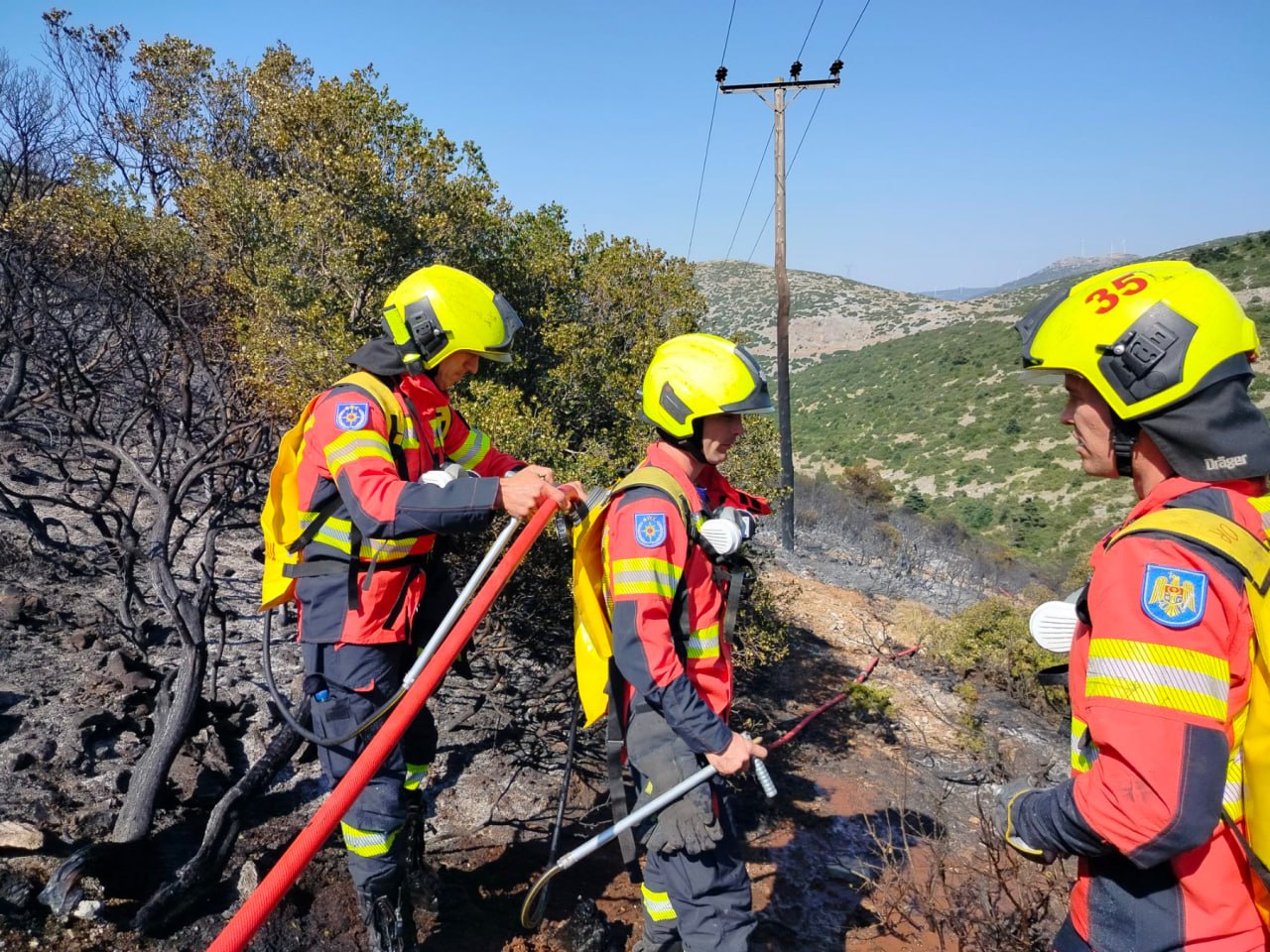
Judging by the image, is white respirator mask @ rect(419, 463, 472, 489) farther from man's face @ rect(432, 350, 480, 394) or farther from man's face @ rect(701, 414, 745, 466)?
man's face @ rect(701, 414, 745, 466)

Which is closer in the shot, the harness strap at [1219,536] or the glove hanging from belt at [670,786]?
the harness strap at [1219,536]

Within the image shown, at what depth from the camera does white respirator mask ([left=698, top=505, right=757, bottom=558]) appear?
260cm

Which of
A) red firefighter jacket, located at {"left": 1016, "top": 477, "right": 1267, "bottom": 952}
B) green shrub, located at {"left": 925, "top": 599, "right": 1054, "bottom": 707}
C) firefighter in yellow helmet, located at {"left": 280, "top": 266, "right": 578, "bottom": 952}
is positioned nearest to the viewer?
red firefighter jacket, located at {"left": 1016, "top": 477, "right": 1267, "bottom": 952}

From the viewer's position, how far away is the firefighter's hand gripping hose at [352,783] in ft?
6.72

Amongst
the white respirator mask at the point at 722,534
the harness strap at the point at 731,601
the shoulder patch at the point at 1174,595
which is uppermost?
the white respirator mask at the point at 722,534

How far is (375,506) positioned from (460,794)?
2.97 meters

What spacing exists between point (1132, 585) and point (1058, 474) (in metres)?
32.3

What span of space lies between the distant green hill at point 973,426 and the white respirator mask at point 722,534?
77.3 ft

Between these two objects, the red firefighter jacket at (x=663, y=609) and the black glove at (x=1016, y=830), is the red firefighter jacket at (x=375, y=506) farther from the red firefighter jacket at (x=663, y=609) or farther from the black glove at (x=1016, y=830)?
the black glove at (x=1016, y=830)

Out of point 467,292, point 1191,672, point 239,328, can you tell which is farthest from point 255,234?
point 1191,672

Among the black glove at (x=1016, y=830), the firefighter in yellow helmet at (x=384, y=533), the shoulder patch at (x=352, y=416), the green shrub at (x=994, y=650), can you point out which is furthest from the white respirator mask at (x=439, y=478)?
the green shrub at (x=994, y=650)

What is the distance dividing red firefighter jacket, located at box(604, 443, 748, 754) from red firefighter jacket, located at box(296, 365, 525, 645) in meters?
0.59

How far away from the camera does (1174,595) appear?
4.88 ft

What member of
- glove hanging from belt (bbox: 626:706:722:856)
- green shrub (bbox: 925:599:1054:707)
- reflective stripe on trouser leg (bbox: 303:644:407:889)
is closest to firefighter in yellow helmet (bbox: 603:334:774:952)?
glove hanging from belt (bbox: 626:706:722:856)
